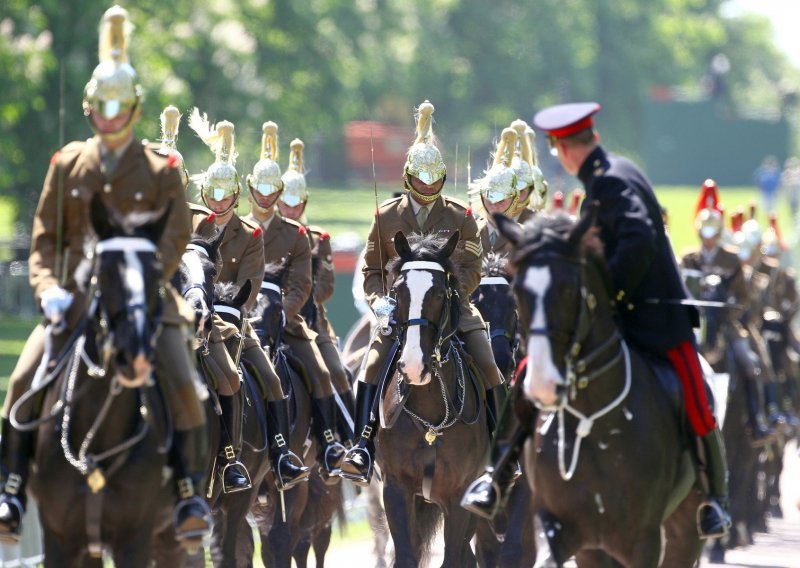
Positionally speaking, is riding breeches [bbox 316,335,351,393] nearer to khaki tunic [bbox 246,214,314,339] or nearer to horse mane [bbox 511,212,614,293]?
khaki tunic [bbox 246,214,314,339]

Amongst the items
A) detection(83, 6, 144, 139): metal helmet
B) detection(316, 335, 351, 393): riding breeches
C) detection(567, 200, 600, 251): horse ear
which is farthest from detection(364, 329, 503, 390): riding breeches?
detection(83, 6, 144, 139): metal helmet

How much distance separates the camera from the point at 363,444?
44.7 ft

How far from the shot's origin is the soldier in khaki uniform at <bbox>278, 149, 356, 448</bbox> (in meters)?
16.1

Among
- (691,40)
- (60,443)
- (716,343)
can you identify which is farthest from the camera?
(691,40)

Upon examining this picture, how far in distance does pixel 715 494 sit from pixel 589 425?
1.20 meters

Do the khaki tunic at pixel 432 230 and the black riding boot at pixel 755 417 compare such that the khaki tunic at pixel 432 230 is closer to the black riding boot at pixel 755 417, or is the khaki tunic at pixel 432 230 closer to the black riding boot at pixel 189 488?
the black riding boot at pixel 189 488

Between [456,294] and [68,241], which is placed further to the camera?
[456,294]

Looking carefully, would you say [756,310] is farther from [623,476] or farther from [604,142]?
[604,142]

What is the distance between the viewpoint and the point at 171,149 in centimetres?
1401

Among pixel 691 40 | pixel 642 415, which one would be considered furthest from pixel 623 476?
pixel 691 40

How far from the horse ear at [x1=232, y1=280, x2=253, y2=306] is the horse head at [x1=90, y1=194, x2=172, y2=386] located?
4407mm

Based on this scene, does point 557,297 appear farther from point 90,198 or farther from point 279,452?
point 279,452

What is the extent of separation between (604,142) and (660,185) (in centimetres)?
391

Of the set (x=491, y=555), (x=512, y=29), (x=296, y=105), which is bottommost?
(x=491, y=555)
